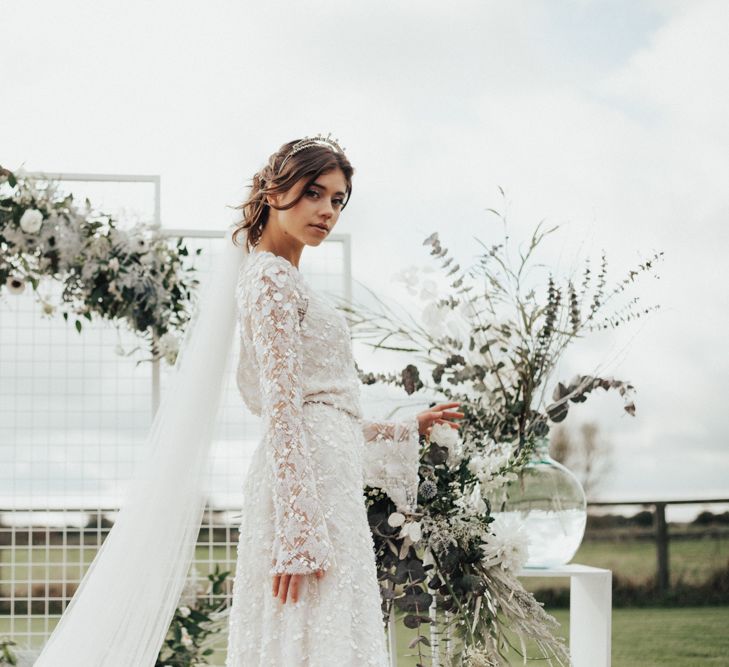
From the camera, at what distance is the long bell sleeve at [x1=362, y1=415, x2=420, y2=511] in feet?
9.35

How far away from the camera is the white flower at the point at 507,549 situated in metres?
2.98

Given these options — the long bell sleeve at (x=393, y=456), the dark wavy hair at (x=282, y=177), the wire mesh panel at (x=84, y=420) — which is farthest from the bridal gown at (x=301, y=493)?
the wire mesh panel at (x=84, y=420)

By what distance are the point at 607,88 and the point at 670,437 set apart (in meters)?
4.29

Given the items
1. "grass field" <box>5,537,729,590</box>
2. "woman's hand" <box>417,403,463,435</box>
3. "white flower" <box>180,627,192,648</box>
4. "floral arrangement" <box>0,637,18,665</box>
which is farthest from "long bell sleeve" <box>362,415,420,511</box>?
"grass field" <box>5,537,729,590</box>

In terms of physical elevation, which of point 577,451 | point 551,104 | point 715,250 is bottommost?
point 577,451

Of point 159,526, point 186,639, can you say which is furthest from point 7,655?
point 159,526

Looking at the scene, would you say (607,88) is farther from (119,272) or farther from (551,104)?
(119,272)

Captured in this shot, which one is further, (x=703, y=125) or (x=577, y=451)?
(x=577, y=451)

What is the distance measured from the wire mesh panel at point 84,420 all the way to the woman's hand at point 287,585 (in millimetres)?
2032

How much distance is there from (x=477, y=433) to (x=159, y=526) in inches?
46.6

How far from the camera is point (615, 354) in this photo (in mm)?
3254

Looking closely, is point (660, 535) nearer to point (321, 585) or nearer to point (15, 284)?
point (15, 284)

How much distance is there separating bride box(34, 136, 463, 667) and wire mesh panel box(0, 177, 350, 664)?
1.54 meters

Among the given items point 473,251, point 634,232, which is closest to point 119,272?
point 473,251
